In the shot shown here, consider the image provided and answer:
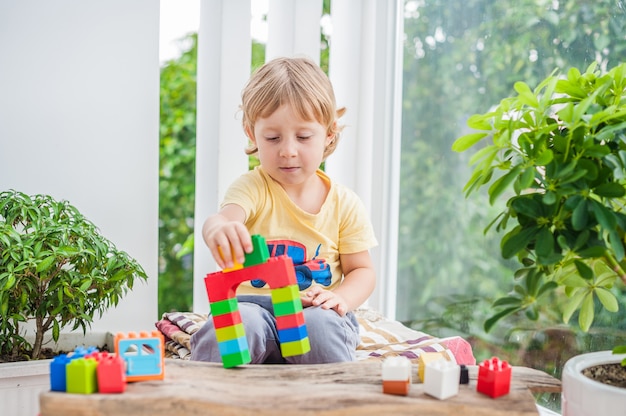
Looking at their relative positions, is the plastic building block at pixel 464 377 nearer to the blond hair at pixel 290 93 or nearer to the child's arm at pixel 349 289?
the child's arm at pixel 349 289

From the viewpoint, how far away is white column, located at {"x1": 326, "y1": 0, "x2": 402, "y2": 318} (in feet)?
6.73

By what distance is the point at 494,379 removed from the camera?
0.96 meters

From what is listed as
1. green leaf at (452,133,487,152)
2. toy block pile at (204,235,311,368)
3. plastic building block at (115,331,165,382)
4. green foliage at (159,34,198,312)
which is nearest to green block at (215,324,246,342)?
toy block pile at (204,235,311,368)

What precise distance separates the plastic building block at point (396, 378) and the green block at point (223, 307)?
249 millimetres

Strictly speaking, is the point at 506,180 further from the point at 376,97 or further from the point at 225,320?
the point at 376,97

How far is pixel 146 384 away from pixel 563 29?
1.18 m

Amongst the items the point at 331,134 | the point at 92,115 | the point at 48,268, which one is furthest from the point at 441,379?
the point at 92,115

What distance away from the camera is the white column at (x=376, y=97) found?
205cm

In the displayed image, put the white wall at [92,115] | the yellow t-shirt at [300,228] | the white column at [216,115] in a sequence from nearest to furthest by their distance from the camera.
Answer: the yellow t-shirt at [300,228] < the white wall at [92,115] < the white column at [216,115]

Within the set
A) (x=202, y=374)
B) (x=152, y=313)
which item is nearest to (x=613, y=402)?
(x=202, y=374)

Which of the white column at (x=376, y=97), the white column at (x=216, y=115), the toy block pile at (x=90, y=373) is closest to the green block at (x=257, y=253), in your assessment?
the toy block pile at (x=90, y=373)

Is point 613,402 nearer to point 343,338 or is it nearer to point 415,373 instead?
point 415,373

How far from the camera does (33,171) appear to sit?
66.7 inches

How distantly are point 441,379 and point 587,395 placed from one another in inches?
8.6
